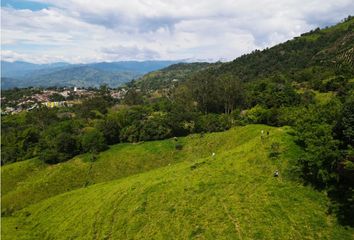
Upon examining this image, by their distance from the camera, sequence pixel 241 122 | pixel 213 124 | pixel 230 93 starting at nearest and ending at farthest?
pixel 241 122 < pixel 213 124 < pixel 230 93

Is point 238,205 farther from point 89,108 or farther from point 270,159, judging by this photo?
point 89,108

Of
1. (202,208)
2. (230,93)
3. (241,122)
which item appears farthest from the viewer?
(230,93)

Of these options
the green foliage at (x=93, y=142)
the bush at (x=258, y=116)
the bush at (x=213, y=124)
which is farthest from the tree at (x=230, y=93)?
the green foliage at (x=93, y=142)

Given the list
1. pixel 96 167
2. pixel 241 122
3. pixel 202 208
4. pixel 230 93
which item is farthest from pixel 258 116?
pixel 202 208

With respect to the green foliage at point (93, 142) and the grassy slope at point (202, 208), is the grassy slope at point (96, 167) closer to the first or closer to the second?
the green foliage at point (93, 142)

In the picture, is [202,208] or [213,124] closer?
[202,208]

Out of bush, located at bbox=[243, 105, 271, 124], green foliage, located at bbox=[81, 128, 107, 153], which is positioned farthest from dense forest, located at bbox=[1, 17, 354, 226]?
bush, located at bbox=[243, 105, 271, 124]

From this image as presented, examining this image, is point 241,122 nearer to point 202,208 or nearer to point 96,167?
point 96,167

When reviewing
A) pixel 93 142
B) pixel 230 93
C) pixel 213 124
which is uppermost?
pixel 230 93

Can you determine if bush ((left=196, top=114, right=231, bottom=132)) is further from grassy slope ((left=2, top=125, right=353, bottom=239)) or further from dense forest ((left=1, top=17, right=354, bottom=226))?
grassy slope ((left=2, top=125, right=353, bottom=239))

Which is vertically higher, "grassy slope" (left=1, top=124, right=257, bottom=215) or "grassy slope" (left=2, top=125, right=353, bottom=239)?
"grassy slope" (left=2, top=125, right=353, bottom=239)
